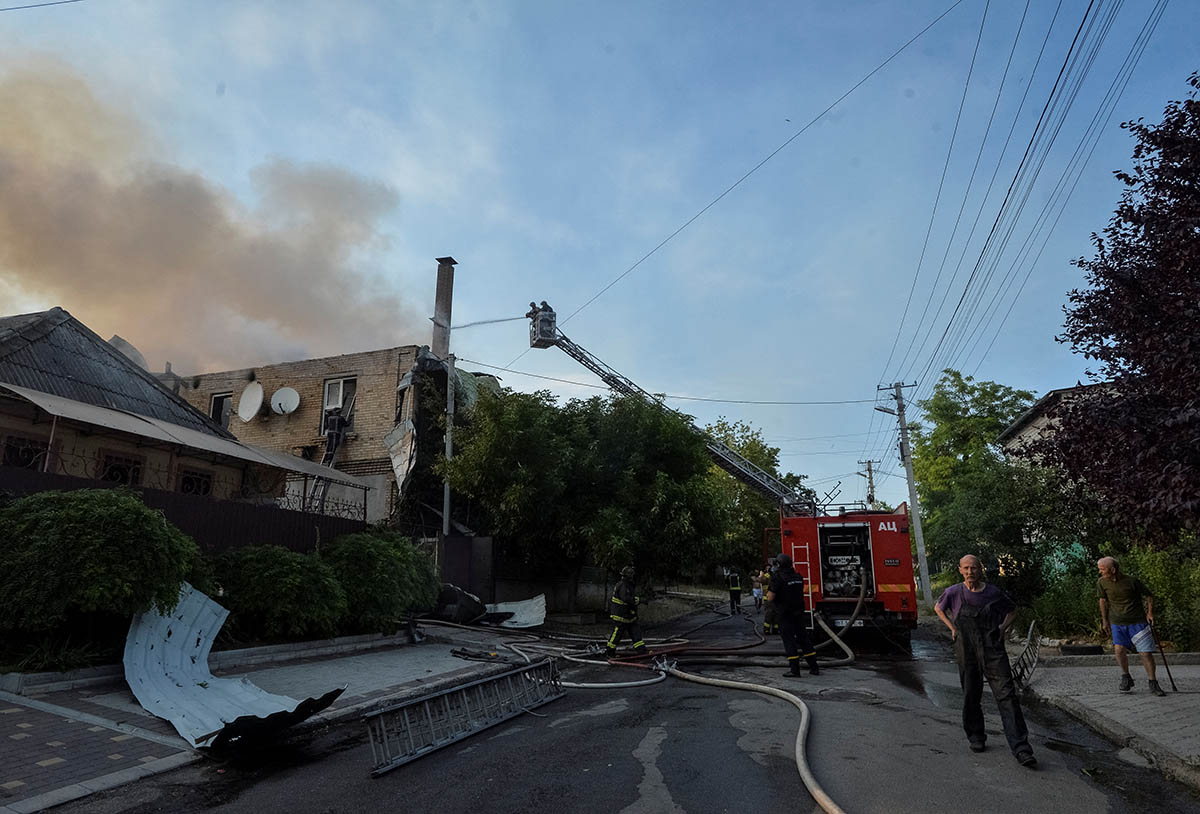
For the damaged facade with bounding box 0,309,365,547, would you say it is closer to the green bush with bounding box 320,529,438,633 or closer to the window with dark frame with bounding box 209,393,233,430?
the green bush with bounding box 320,529,438,633

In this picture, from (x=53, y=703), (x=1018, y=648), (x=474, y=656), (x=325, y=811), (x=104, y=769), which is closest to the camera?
(x=325, y=811)

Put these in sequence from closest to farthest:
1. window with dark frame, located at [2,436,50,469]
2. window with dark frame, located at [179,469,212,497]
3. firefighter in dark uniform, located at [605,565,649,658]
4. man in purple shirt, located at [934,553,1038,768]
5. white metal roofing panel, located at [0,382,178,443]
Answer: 1. man in purple shirt, located at [934,553,1038,768]
2. white metal roofing panel, located at [0,382,178,443]
3. firefighter in dark uniform, located at [605,565,649,658]
4. window with dark frame, located at [2,436,50,469]
5. window with dark frame, located at [179,469,212,497]

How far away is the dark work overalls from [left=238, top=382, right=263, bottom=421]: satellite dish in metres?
21.0

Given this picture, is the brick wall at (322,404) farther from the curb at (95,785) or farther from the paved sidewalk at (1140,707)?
the paved sidewalk at (1140,707)

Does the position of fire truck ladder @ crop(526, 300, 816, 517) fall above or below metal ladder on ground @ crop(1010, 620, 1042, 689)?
above

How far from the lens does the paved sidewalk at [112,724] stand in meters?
4.74

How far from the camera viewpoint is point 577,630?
16812 millimetres

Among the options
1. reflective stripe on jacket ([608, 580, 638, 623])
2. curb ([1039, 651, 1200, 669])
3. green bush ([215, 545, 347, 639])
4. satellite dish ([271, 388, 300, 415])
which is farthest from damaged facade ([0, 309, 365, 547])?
curb ([1039, 651, 1200, 669])

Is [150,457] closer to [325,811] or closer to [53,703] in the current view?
[53,703]

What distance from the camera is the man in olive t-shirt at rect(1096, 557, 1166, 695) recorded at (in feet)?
25.9

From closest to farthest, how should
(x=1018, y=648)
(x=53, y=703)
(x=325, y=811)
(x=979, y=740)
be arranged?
1. (x=325, y=811)
2. (x=979, y=740)
3. (x=53, y=703)
4. (x=1018, y=648)

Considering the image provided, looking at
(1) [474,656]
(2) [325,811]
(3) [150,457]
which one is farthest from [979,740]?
(3) [150,457]

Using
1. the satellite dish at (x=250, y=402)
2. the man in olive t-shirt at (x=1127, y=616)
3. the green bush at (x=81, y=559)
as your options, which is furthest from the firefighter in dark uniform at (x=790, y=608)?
the satellite dish at (x=250, y=402)

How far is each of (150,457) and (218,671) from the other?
811 centimetres
